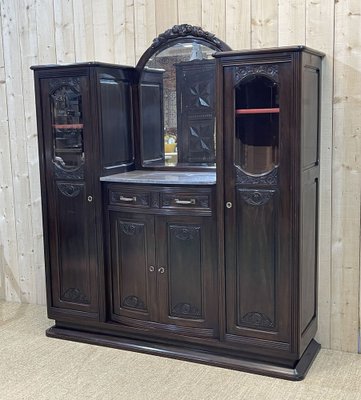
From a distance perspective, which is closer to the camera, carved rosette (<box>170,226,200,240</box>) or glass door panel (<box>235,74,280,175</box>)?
glass door panel (<box>235,74,280,175</box>)

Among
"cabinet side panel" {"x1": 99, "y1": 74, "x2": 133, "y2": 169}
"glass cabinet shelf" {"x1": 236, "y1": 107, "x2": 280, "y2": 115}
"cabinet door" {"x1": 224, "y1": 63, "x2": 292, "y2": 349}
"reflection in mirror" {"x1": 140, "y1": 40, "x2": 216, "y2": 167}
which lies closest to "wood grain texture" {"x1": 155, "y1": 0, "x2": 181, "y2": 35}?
"reflection in mirror" {"x1": 140, "y1": 40, "x2": 216, "y2": 167}

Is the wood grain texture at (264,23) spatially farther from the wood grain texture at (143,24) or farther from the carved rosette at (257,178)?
the carved rosette at (257,178)

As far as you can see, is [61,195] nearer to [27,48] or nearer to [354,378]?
[27,48]

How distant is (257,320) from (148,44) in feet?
6.21

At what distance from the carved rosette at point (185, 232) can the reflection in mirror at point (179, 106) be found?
50cm

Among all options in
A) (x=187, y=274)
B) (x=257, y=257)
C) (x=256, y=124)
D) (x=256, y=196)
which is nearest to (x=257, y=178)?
(x=256, y=196)

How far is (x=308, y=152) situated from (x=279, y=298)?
2.67 ft

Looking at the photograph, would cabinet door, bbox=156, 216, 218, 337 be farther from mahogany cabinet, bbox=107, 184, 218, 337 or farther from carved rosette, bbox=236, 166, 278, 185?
carved rosette, bbox=236, 166, 278, 185

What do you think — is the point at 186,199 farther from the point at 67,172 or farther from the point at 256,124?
the point at 67,172

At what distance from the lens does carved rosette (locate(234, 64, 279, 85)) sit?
2881 mm

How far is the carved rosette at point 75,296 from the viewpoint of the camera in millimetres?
3623

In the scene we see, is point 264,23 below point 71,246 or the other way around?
the other way around

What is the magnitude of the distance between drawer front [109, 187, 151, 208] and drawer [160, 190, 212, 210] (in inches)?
4.5

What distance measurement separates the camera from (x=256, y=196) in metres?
3.01
